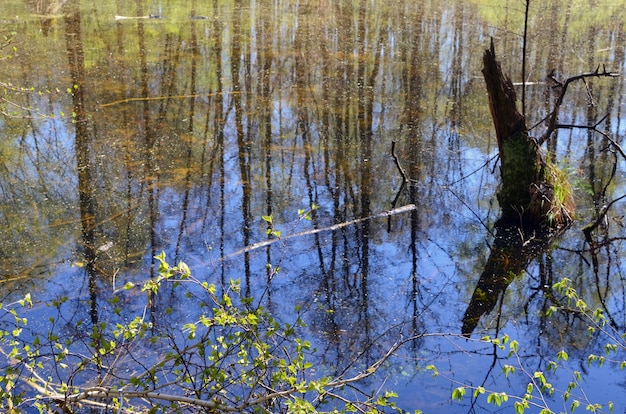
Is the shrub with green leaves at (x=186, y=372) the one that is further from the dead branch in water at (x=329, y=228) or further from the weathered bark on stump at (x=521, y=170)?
the weathered bark on stump at (x=521, y=170)

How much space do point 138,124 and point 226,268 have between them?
3290mm

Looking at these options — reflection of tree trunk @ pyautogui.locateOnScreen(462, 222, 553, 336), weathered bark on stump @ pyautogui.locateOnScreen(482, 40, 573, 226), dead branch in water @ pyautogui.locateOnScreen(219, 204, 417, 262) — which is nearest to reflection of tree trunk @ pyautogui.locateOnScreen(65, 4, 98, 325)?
dead branch in water @ pyautogui.locateOnScreen(219, 204, 417, 262)

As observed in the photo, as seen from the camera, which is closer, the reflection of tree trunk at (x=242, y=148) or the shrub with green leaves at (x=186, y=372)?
the shrub with green leaves at (x=186, y=372)

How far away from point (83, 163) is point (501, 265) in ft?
12.4

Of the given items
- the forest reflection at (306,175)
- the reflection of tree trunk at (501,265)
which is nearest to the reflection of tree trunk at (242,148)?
the forest reflection at (306,175)

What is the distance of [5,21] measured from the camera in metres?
12.2

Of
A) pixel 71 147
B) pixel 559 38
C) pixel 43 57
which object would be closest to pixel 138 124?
pixel 71 147

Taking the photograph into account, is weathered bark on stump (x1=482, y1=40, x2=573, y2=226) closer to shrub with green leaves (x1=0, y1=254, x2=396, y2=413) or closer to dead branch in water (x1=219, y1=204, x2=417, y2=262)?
dead branch in water (x1=219, y1=204, x2=417, y2=262)

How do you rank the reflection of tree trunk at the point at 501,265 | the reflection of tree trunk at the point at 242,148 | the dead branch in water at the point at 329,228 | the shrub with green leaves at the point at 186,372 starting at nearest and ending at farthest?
1. the shrub with green leaves at the point at 186,372
2. the reflection of tree trunk at the point at 501,265
3. the dead branch in water at the point at 329,228
4. the reflection of tree trunk at the point at 242,148

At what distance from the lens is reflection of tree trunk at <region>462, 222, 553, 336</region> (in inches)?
187

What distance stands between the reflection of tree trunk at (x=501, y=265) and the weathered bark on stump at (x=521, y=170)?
16 cm

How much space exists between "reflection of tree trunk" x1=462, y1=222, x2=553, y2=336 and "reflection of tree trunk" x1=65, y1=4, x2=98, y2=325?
2318 millimetres

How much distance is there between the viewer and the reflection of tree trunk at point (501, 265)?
4.74m

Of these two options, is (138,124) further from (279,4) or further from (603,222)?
(279,4)
